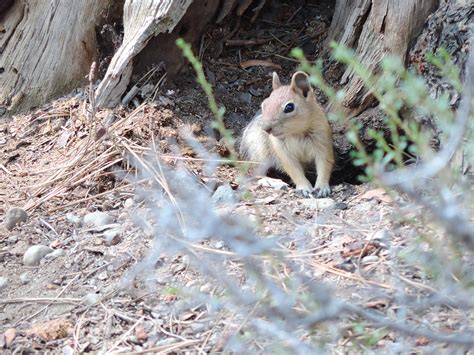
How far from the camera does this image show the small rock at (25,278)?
3.88 metres

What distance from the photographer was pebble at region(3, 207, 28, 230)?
452 centimetres

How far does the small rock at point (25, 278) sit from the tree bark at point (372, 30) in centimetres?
285

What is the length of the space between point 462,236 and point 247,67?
5204mm

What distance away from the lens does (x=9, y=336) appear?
337 centimetres

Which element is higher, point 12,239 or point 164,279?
point 164,279

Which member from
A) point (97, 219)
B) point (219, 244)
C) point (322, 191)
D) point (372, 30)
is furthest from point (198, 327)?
point (372, 30)

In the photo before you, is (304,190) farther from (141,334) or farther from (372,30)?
(141,334)

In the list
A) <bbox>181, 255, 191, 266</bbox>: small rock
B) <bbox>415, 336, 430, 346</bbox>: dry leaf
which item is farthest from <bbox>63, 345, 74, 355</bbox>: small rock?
<bbox>415, 336, 430, 346</bbox>: dry leaf

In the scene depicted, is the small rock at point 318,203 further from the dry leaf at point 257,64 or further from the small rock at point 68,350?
the dry leaf at point 257,64

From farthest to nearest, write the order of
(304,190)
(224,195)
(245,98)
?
(245,98) → (304,190) → (224,195)

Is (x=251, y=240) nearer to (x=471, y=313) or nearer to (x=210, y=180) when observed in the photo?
(x=471, y=313)

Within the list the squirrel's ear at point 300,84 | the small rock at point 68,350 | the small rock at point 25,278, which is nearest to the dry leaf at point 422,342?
the small rock at point 68,350

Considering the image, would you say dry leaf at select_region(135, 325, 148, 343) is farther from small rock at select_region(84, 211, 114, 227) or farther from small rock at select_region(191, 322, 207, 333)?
small rock at select_region(84, 211, 114, 227)

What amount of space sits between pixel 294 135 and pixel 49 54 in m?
2.21
